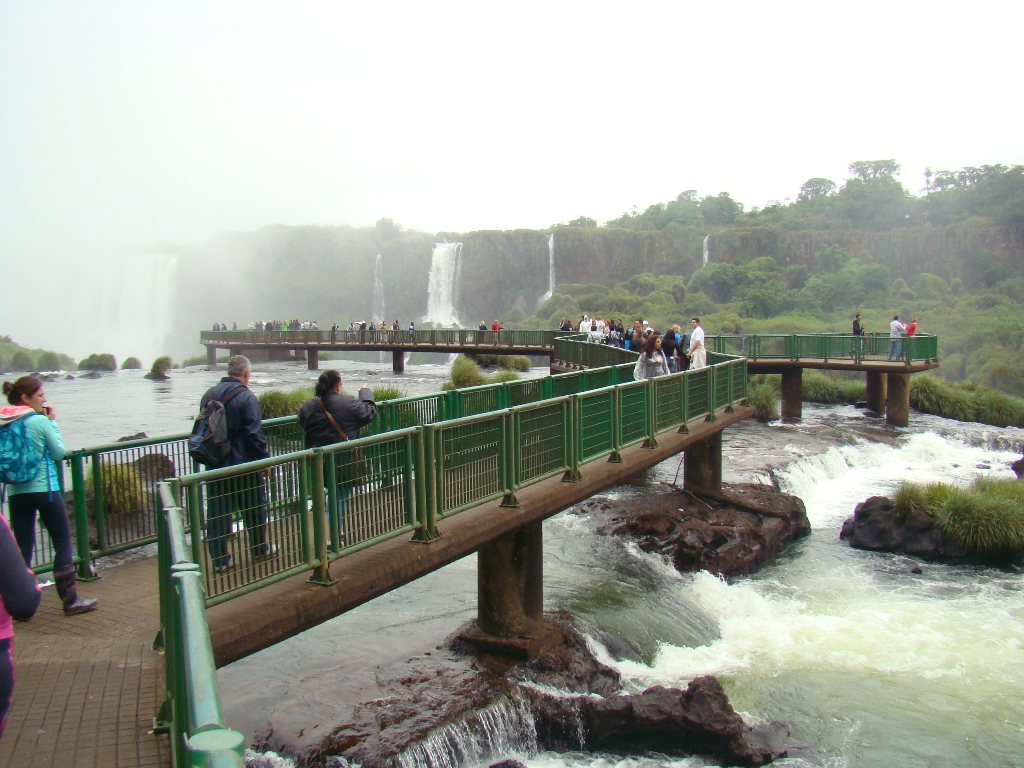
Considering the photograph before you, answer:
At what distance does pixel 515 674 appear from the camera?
8180 mm

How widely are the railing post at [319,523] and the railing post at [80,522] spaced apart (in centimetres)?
178

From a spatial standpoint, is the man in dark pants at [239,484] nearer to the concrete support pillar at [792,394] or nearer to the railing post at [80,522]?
the railing post at [80,522]

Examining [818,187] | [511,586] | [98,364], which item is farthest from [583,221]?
[511,586]

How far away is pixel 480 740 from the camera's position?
23.6 feet

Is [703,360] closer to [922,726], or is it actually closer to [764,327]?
[922,726]

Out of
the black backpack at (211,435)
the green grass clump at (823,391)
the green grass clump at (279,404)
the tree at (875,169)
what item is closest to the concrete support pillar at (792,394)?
the green grass clump at (823,391)

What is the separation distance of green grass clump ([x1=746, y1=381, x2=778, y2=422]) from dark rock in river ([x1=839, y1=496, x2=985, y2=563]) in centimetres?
1092

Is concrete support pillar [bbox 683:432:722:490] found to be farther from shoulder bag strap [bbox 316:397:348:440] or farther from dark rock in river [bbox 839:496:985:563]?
shoulder bag strap [bbox 316:397:348:440]

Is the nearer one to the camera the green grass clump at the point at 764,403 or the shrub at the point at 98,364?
the green grass clump at the point at 764,403

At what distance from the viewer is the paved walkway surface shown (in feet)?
12.2

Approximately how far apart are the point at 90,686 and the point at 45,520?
4.94ft

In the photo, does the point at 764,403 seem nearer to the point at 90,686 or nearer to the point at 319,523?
the point at 319,523

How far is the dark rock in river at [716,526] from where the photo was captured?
12.5 m

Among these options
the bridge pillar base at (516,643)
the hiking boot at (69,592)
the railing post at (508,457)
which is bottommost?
the bridge pillar base at (516,643)
